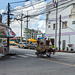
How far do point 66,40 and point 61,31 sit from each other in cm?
251

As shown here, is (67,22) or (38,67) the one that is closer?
(38,67)

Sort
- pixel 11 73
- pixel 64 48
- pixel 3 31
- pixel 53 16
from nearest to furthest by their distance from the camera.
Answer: pixel 11 73 < pixel 3 31 < pixel 64 48 < pixel 53 16

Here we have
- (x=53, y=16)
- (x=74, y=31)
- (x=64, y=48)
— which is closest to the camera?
(x=74, y=31)

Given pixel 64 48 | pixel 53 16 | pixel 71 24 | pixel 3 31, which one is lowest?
pixel 64 48

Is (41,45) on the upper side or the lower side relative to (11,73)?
upper

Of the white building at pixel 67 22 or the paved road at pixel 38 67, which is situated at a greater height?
the white building at pixel 67 22

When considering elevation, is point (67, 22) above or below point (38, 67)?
above

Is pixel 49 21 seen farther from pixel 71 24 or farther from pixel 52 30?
pixel 71 24

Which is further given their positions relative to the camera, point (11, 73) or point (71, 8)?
point (71, 8)

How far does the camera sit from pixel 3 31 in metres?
16.3

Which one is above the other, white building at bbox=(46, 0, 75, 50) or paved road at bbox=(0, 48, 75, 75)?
white building at bbox=(46, 0, 75, 50)

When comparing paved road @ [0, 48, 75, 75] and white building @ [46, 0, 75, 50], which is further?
white building @ [46, 0, 75, 50]

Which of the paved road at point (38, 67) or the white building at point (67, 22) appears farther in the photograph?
the white building at point (67, 22)

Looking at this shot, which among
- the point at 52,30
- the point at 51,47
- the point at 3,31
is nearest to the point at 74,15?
the point at 52,30
